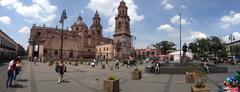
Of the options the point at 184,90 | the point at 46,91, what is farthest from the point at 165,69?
the point at 46,91

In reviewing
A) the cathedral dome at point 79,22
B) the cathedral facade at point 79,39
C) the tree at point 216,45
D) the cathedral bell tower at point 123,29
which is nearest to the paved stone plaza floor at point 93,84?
the cathedral facade at point 79,39

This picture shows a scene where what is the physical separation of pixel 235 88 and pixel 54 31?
98.6 meters

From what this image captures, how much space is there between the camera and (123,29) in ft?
331

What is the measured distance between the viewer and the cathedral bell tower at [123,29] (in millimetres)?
100062

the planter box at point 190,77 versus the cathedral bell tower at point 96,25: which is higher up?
the cathedral bell tower at point 96,25

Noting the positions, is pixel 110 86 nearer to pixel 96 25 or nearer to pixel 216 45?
pixel 216 45

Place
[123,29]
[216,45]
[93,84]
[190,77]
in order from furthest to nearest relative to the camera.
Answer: [123,29] → [216,45] → [190,77] → [93,84]

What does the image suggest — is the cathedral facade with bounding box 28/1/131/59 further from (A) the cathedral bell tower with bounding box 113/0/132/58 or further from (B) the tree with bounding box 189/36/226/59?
(B) the tree with bounding box 189/36/226/59

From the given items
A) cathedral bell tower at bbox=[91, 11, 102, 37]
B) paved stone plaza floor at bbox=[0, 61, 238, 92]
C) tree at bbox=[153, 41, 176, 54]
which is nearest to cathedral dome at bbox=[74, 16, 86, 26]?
cathedral bell tower at bbox=[91, 11, 102, 37]

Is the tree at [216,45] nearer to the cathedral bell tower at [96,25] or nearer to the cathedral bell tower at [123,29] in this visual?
the cathedral bell tower at [123,29]

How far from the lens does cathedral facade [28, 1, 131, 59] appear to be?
88375 millimetres

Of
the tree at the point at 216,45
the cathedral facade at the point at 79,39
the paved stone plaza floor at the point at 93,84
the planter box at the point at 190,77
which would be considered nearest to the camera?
the paved stone plaza floor at the point at 93,84

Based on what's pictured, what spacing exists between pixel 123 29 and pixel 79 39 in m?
19.6

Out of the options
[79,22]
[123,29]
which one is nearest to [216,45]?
[123,29]
